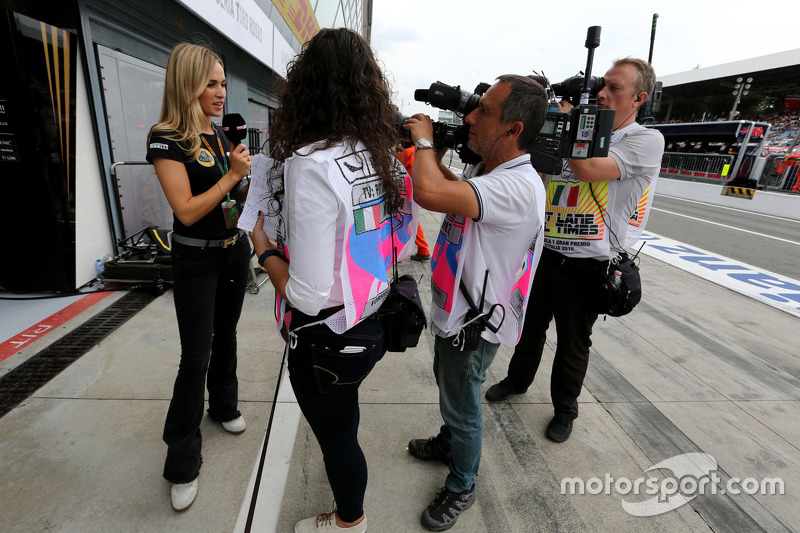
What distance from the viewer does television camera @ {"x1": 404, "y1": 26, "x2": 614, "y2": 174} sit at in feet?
5.52

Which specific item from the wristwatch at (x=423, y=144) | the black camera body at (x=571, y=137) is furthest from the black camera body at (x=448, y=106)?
the black camera body at (x=571, y=137)

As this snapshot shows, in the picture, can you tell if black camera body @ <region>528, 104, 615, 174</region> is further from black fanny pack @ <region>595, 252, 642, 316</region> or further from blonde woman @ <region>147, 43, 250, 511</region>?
blonde woman @ <region>147, 43, 250, 511</region>

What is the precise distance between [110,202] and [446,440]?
4300mm

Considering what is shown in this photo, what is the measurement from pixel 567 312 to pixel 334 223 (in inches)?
69.1

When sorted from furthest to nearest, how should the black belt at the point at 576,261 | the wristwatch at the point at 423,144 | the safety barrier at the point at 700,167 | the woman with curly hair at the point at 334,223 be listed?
the safety barrier at the point at 700,167 < the black belt at the point at 576,261 < the wristwatch at the point at 423,144 < the woman with curly hair at the point at 334,223

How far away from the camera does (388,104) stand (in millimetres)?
1396

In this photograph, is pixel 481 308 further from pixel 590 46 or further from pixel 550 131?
pixel 590 46

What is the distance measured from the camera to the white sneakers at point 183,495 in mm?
1861

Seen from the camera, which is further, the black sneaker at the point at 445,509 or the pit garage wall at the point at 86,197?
the pit garage wall at the point at 86,197

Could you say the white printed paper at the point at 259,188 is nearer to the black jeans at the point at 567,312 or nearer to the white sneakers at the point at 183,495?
→ the white sneakers at the point at 183,495

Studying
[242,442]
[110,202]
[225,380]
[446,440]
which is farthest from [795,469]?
[110,202]

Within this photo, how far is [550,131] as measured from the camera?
67.7 inches

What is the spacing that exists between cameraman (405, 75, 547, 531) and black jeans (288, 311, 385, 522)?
417 mm

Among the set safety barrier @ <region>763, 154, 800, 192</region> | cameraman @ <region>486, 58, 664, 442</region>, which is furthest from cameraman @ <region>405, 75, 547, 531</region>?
safety barrier @ <region>763, 154, 800, 192</region>
